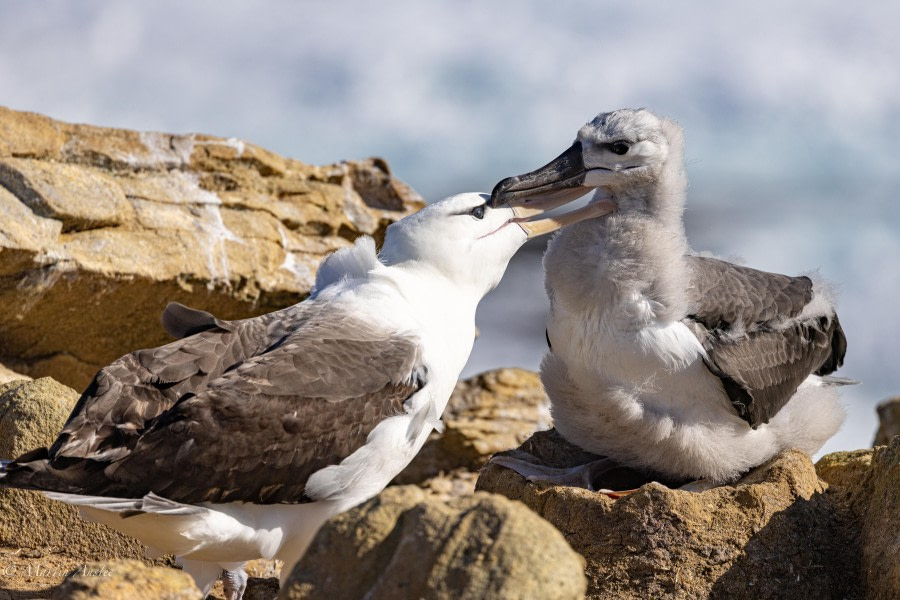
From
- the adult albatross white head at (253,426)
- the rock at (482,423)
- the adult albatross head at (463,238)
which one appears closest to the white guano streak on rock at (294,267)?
the rock at (482,423)

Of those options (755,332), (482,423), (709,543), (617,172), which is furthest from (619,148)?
(482,423)

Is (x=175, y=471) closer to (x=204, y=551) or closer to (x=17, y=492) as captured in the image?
(x=204, y=551)

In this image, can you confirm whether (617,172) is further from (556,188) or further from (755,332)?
(755,332)

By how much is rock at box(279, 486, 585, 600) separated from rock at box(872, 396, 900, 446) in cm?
846

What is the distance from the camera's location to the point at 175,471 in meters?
5.14

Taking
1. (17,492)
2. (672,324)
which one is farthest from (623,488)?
(17,492)

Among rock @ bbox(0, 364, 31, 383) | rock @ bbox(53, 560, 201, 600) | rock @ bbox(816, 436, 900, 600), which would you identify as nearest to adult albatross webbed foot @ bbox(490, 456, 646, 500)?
rock @ bbox(816, 436, 900, 600)

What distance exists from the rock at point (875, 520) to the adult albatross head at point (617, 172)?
5.56ft

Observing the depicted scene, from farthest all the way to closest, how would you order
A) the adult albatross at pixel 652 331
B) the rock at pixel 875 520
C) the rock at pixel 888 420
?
the rock at pixel 888 420 → the adult albatross at pixel 652 331 → the rock at pixel 875 520

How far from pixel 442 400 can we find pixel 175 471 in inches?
57.2

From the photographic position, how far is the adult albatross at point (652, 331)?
6219 mm

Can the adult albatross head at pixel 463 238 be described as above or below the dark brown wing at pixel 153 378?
above

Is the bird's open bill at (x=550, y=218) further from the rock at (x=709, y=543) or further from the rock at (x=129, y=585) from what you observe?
Result: the rock at (x=129, y=585)

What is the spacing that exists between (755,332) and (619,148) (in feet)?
4.04
